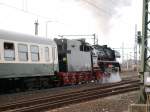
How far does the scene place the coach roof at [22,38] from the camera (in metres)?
22.4

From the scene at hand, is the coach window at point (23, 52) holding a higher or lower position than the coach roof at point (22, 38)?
lower

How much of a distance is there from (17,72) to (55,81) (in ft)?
20.2

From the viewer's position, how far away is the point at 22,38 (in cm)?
2414

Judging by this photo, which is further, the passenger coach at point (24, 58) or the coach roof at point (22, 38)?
the coach roof at point (22, 38)

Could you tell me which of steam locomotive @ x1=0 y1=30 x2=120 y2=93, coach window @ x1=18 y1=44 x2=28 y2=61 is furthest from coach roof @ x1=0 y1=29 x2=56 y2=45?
coach window @ x1=18 y1=44 x2=28 y2=61

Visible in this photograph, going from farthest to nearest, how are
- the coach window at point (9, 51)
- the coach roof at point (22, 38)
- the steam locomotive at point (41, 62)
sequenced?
the steam locomotive at point (41, 62)
the coach roof at point (22, 38)
the coach window at point (9, 51)

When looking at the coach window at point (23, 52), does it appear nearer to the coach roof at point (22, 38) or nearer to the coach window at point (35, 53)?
the coach roof at point (22, 38)

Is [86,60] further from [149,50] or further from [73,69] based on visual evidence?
[149,50]

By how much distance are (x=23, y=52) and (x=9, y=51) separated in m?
1.49

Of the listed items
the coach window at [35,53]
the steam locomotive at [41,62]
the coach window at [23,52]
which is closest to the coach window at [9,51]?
the steam locomotive at [41,62]

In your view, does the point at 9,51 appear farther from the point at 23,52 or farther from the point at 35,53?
the point at 35,53

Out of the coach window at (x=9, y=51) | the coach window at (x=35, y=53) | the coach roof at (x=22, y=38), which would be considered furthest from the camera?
the coach window at (x=35, y=53)

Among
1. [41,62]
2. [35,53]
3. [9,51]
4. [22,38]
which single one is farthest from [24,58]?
[41,62]

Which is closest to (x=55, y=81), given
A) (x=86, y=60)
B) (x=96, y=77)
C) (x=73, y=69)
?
(x=73, y=69)
